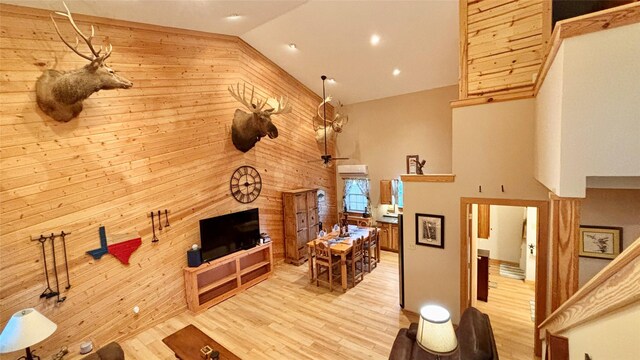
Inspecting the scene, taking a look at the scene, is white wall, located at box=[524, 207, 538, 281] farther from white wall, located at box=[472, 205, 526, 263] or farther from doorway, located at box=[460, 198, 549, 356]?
doorway, located at box=[460, 198, 549, 356]

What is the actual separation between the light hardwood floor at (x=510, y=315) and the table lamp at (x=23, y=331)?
5.38 m

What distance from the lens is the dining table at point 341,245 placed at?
541 cm

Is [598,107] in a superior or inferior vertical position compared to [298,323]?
superior

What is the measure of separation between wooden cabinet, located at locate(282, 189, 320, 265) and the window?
2.02m

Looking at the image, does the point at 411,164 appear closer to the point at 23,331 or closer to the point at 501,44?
the point at 501,44

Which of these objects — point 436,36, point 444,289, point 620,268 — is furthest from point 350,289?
point 436,36

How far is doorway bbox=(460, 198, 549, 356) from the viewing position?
3.52 meters

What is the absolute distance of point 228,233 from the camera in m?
5.41

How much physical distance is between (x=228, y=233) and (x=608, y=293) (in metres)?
5.30

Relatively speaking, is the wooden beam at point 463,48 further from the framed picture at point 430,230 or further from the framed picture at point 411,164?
the framed picture at point 411,164

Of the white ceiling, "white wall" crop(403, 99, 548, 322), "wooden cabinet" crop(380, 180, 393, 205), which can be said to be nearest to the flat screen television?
"white wall" crop(403, 99, 548, 322)

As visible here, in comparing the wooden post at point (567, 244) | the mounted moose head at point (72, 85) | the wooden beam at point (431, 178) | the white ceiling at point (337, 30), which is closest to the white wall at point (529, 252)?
the wooden beam at point (431, 178)

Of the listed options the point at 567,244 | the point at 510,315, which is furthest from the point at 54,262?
the point at 510,315

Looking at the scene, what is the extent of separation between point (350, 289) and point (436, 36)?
526 cm
